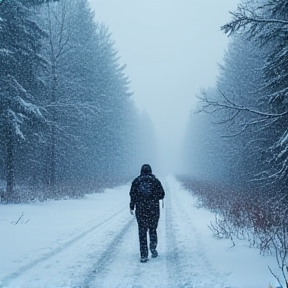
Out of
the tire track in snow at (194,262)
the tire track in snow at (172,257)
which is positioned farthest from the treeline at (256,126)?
the tire track in snow at (172,257)

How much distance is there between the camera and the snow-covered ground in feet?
16.7

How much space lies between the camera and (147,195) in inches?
286

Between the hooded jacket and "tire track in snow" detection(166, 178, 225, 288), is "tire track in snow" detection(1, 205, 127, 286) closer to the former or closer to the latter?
the hooded jacket

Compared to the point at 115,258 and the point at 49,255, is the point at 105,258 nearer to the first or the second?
the point at 115,258

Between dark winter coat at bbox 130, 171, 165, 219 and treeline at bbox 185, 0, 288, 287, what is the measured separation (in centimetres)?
201

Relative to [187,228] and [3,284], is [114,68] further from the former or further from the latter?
[3,284]

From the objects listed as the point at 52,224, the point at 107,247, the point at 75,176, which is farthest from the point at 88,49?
the point at 107,247

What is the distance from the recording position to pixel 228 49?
29062mm

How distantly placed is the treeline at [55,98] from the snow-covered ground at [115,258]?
640 centimetres

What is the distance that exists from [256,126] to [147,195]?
43.7 feet

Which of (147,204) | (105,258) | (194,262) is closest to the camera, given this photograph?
(194,262)

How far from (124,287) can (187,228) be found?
5.52 m

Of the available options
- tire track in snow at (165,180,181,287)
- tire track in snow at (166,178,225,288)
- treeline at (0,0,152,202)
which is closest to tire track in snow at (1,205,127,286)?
tire track in snow at (165,180,181,287)

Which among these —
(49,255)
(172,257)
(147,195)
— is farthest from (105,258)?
(147,195)
